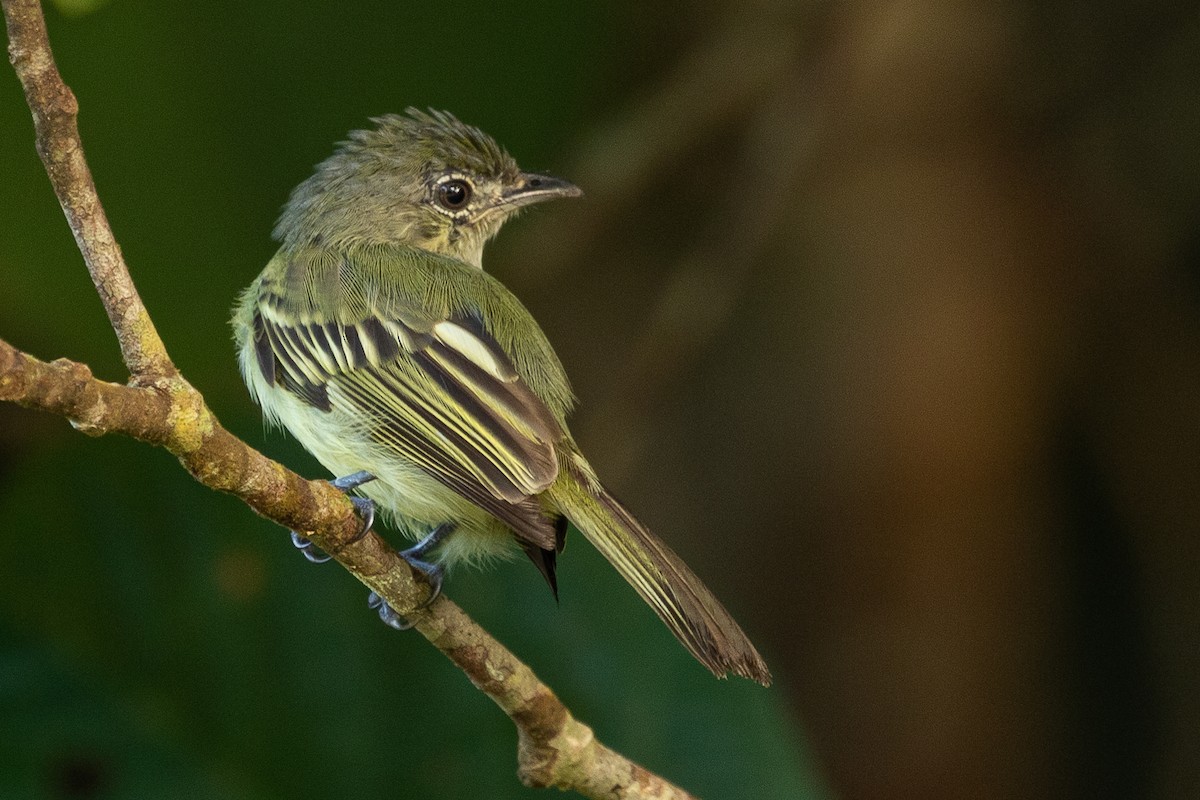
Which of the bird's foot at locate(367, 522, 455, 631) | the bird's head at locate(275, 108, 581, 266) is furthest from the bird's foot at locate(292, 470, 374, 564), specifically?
the bird's head at locate(275, 108, 581, 266)

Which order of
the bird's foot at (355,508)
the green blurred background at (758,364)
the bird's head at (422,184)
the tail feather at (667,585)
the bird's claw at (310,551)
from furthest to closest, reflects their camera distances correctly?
the bird's head at (422,184) < the green blurred background at (758,364) < the bird's claw at (310,551) < the tail feather at (667,585) < the bird's foot at (355,508)

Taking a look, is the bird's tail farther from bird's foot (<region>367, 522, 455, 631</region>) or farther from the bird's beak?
the bird's beak

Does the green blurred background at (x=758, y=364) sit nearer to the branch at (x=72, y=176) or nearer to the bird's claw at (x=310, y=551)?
the bird's claw at (x=310, y=551)

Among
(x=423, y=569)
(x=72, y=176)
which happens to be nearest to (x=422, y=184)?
(x=423, y=569)

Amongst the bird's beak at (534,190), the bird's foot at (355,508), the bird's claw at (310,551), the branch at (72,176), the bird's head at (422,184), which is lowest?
the bird's claw at (310,551)

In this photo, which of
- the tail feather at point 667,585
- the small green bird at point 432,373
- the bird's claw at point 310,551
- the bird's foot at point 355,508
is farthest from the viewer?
the bird's claw at point 310,551

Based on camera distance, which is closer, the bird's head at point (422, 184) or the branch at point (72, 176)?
the branch at point (72, 176)

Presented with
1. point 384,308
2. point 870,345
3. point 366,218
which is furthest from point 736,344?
point 384,308

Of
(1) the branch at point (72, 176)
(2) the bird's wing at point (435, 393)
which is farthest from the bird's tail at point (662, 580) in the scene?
(1) the branch at point (72, 176)
